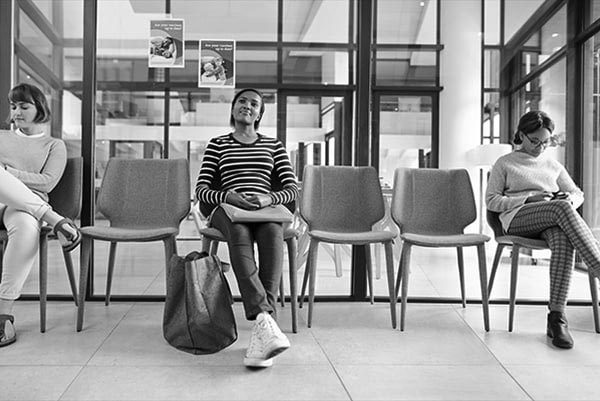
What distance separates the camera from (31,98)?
2.81 metres

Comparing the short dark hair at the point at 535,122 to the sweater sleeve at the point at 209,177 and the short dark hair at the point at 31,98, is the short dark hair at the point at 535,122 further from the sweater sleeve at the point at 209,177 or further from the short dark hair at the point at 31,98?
the short dark hair at the point at 31,98

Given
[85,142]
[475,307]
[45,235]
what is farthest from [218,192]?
[475,307]

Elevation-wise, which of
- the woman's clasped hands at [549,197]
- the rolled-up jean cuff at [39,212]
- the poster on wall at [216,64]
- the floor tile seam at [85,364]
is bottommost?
the floor tile seam at [85,364]

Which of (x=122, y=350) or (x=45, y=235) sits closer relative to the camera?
(x=122, y=350)

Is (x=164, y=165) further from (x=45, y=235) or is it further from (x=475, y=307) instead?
(x=475, y=307)

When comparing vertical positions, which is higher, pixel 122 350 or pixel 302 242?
pixel 302 242

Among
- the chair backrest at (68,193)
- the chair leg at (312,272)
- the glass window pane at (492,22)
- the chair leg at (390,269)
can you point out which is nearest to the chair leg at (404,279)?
the chair leg at (390,269)

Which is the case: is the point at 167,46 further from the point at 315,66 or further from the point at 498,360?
the point at 498,360

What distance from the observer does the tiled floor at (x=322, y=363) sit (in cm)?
185

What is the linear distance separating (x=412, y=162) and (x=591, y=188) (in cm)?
137

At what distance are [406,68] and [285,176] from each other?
1.38m

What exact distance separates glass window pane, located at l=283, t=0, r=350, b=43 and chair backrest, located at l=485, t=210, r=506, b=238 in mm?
1439

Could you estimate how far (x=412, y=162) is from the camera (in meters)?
3.55

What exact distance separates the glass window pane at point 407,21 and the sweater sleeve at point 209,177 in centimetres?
148
